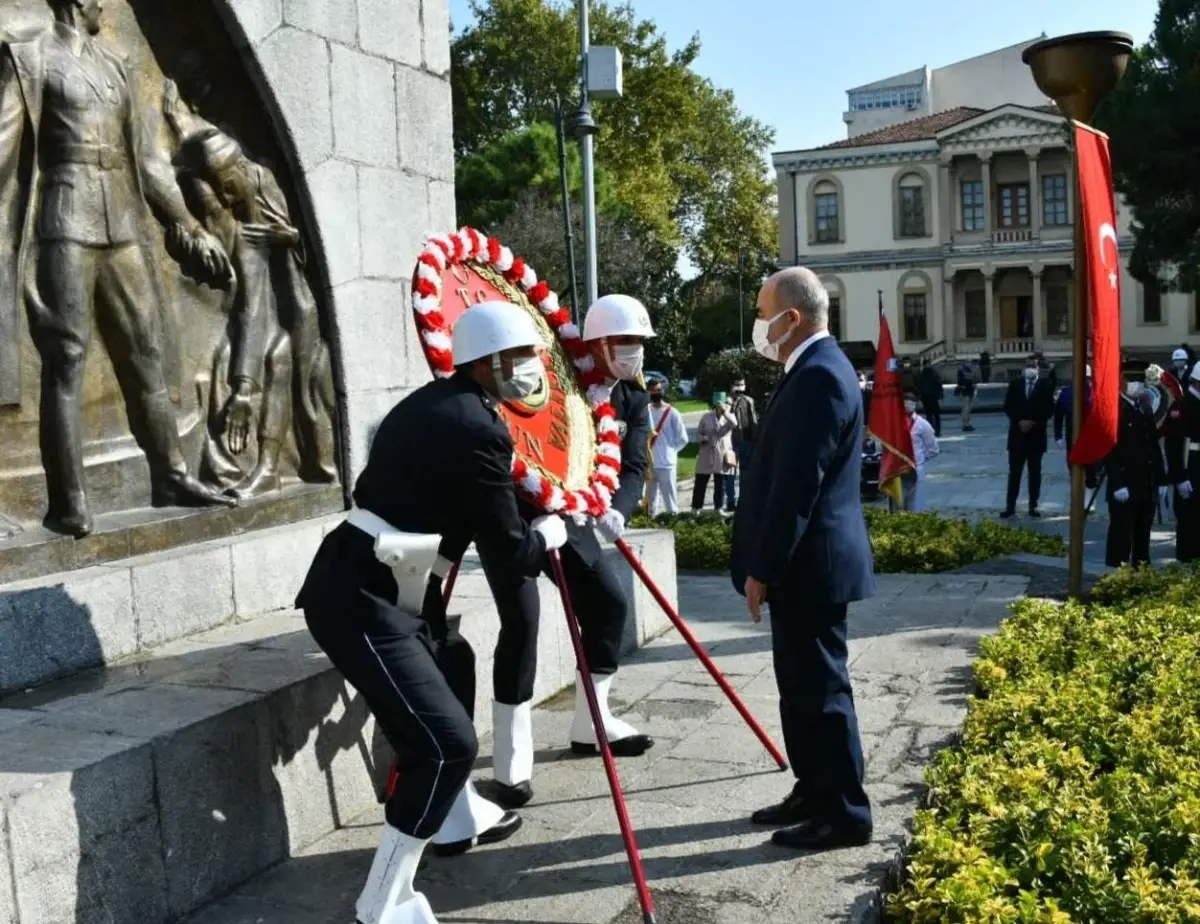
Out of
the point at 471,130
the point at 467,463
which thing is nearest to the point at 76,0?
the point at 467,463

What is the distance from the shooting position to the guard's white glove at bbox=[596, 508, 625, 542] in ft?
16.0

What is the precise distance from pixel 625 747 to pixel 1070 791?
1.78 metres

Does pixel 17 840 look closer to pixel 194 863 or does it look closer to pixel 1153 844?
pixel 194 863

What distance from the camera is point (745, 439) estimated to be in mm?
16141

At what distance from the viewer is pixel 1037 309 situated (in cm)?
5403

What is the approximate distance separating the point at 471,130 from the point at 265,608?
4242cm

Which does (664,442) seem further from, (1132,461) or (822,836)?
(822,836)

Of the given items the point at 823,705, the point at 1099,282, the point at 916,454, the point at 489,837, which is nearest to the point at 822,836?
the point at 823,705

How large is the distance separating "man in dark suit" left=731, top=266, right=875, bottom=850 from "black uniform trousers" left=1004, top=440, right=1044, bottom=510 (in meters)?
10.7

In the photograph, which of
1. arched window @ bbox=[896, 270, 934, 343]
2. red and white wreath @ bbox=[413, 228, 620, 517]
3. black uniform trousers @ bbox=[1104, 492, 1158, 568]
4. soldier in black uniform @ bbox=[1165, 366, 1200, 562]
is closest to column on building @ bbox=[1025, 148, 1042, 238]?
arched window @ bbox=[896, 270, 934, 343]

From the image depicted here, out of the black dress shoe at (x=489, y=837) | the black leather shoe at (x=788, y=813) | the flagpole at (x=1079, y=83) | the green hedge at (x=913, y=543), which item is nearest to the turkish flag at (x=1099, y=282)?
the flagpole at (x=1079, y=83)

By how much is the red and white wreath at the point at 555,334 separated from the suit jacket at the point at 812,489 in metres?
0.64

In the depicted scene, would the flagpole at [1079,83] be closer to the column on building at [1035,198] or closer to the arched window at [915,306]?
the arched window at [915,306]

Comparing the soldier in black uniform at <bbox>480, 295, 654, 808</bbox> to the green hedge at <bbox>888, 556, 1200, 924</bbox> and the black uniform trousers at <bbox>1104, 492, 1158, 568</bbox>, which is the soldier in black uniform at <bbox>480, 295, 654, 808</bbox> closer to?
the green hedge at <bbox>888, 556, 1200, 924</bbox>
